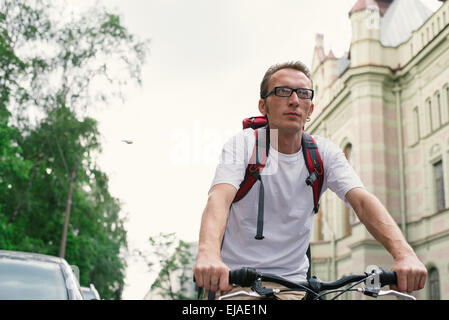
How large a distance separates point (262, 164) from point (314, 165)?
0.28m

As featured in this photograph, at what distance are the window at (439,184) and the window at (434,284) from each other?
7.96 feet

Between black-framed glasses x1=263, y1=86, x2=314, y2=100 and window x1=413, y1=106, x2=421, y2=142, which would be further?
window x1=413, y1=106, x2=421, y2=142

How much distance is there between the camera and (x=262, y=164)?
2910mm

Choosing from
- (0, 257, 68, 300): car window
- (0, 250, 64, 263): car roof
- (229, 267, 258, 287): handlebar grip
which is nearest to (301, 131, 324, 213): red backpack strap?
(229, 267, 258, 287): handlebar grip

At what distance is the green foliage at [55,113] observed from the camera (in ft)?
75.6

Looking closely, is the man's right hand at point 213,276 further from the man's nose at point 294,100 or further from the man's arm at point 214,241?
the man's nose at point 294,100

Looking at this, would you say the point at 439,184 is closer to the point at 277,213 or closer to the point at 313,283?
the point at 277,213

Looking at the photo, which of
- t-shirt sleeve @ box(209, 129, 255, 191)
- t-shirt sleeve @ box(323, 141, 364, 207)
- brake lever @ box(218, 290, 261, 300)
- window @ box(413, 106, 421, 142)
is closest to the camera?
brake lever @ box(218, 290, 261, 300)

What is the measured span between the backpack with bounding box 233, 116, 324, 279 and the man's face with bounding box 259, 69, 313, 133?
0.36 ft

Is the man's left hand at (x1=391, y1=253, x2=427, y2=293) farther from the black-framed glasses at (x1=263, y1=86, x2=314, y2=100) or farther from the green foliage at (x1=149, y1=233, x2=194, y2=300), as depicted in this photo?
the green foliage at (x1=149, y1=233, x2=194, y2=300)

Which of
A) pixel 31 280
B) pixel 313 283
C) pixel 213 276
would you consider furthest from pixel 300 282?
pixel 31 280

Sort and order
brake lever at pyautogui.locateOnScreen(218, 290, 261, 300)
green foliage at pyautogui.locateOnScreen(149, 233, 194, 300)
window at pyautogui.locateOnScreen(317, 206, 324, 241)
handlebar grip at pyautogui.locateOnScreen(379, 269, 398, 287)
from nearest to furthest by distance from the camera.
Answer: brake lever at pyautogui.locateOnScreen(218, 290, 261, 300)
handlebar grip at pyautogui.locateOnScreen(379, 269, 398, 287)
window at pyautogui.locateOnScreen(317, 206, 324, 241)
green foliage at pyautogui.locateOnScreen(149, 233, 194, 300)

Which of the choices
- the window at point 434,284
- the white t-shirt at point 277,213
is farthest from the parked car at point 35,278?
the window at point 434,284

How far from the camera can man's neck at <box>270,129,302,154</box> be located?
3006 millimetres
